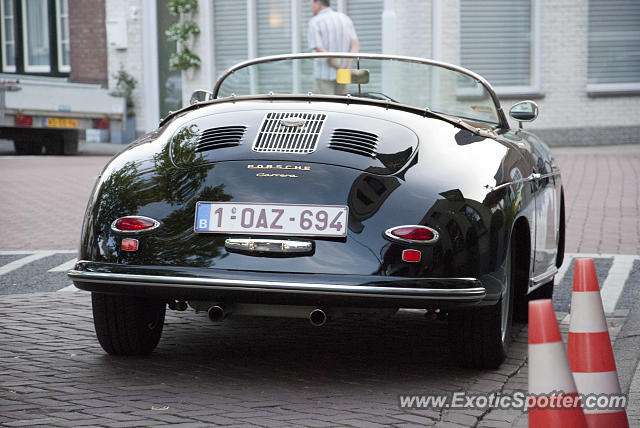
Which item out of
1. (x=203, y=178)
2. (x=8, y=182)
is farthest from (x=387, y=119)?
(x=8, y=182)

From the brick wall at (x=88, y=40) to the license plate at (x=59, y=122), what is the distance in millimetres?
3352

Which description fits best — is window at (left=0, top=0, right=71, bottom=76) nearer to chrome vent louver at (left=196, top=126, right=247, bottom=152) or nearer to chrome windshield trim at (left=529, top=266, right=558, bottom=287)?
chrome windshield trim at (left=529, top=266, right=558, bottom=287)

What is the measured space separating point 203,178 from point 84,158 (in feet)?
46.9

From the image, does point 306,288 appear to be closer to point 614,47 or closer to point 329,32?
point 329,32

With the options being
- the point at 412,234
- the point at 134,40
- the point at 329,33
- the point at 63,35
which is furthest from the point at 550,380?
the point at 63,35

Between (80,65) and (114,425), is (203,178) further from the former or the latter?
(80,65)

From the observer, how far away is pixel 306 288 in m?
4.27

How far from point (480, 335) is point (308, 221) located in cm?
91

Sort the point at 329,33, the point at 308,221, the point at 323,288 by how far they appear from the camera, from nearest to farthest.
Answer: the point at 323,288, the point at 308,221, the point at 329,33

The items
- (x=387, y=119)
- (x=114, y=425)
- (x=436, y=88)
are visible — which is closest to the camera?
Answer: (x=114, y=425)

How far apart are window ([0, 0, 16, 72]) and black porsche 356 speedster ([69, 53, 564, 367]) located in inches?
806

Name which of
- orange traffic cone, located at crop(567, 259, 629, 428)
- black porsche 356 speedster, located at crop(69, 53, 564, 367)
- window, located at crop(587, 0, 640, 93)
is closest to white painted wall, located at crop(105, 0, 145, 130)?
window, located at crop(587, 0, 640, 93)

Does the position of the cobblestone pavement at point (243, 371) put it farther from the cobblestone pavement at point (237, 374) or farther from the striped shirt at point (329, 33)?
the striped shirt at point (329, 33)

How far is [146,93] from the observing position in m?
21.5
